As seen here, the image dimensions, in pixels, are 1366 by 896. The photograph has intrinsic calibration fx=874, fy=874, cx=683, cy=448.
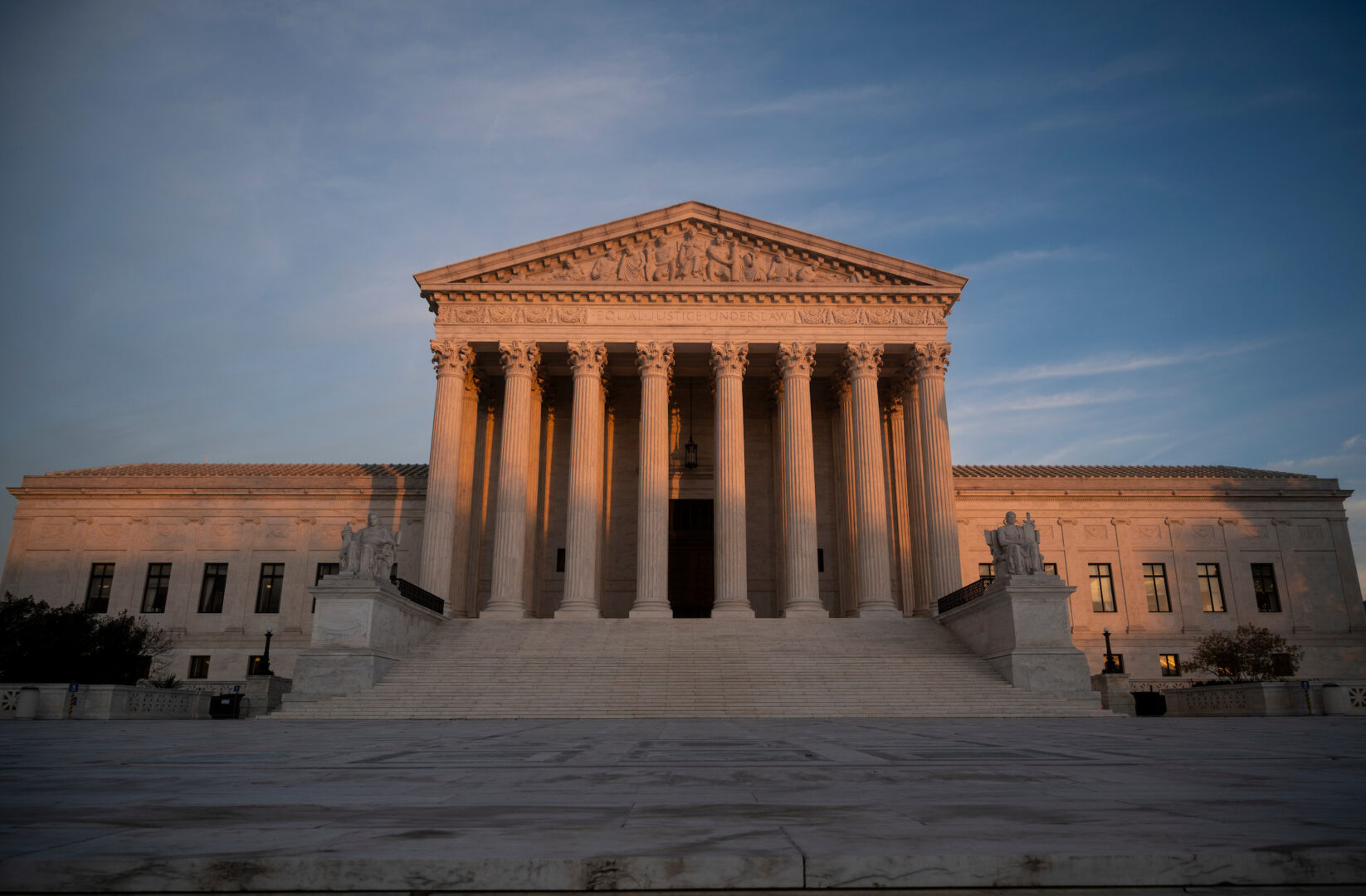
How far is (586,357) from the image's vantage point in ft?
119

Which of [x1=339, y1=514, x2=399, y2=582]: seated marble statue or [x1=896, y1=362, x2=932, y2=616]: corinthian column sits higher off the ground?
[x1=896, y1=362, x2=932, y2=616]: corinthian column

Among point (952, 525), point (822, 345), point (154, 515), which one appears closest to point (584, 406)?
point (822, 345)

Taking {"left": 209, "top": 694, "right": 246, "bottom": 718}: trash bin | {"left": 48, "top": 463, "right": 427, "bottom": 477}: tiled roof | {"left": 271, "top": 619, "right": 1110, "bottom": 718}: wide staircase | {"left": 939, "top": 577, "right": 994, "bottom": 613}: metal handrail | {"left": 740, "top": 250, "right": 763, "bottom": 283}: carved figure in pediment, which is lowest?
{"left": 209, "top": 694, "right": 246, "bottom": 718}: trash bin

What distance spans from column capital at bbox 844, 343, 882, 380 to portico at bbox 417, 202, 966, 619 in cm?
9

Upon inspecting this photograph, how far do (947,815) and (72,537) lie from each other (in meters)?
48.2

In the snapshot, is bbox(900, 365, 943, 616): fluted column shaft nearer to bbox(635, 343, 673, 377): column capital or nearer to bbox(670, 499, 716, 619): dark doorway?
bbox(670, 499, 716, 619): dark doorway

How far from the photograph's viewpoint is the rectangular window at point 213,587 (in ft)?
134

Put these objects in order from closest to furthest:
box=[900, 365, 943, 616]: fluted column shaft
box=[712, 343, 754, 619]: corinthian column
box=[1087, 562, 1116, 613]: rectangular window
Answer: box=[712, 343, 754, 619]: corinthian column < box=[900, 365, 943, 616]: fluted column shaft < box=[1087, 562, 1116, 613]: rectangular window

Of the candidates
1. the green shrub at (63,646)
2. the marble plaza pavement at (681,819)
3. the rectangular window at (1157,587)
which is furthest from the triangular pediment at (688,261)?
the marble plaza pavement at (681,819)

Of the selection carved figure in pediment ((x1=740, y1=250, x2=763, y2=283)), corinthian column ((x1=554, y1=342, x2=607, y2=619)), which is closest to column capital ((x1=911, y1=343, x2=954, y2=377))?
carved figure in pediment ((x1=740, y1=250, x2=763, y2=283))

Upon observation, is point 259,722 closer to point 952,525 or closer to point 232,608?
point 232,608

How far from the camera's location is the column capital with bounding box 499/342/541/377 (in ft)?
119

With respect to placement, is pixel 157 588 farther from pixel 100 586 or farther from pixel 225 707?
pixel 225 707

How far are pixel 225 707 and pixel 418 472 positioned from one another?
792 inches
